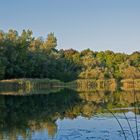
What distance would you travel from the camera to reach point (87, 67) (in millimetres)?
64938

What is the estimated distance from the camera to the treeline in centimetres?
5478

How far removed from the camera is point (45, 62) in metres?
59.0

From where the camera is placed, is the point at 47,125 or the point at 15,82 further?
the point at 15,82

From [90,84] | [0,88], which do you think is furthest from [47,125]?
[90,84]

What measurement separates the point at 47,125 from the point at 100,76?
49127 millimetres

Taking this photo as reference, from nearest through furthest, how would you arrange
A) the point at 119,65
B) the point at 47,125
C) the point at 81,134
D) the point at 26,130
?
the point at 81,134
the point at 26,130
the point at 47,125
the point at 119,65

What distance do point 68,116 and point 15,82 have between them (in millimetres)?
34140

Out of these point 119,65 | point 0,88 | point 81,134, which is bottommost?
point 81,134

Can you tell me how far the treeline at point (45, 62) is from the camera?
180 feet

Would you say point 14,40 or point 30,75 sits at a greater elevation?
point 14,40

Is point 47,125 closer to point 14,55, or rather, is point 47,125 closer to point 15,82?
point 15,82

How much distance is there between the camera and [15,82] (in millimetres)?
49406

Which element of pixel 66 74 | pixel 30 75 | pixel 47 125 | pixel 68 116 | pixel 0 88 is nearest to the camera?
pixel 47 125

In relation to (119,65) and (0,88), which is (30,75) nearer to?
(0,88)
